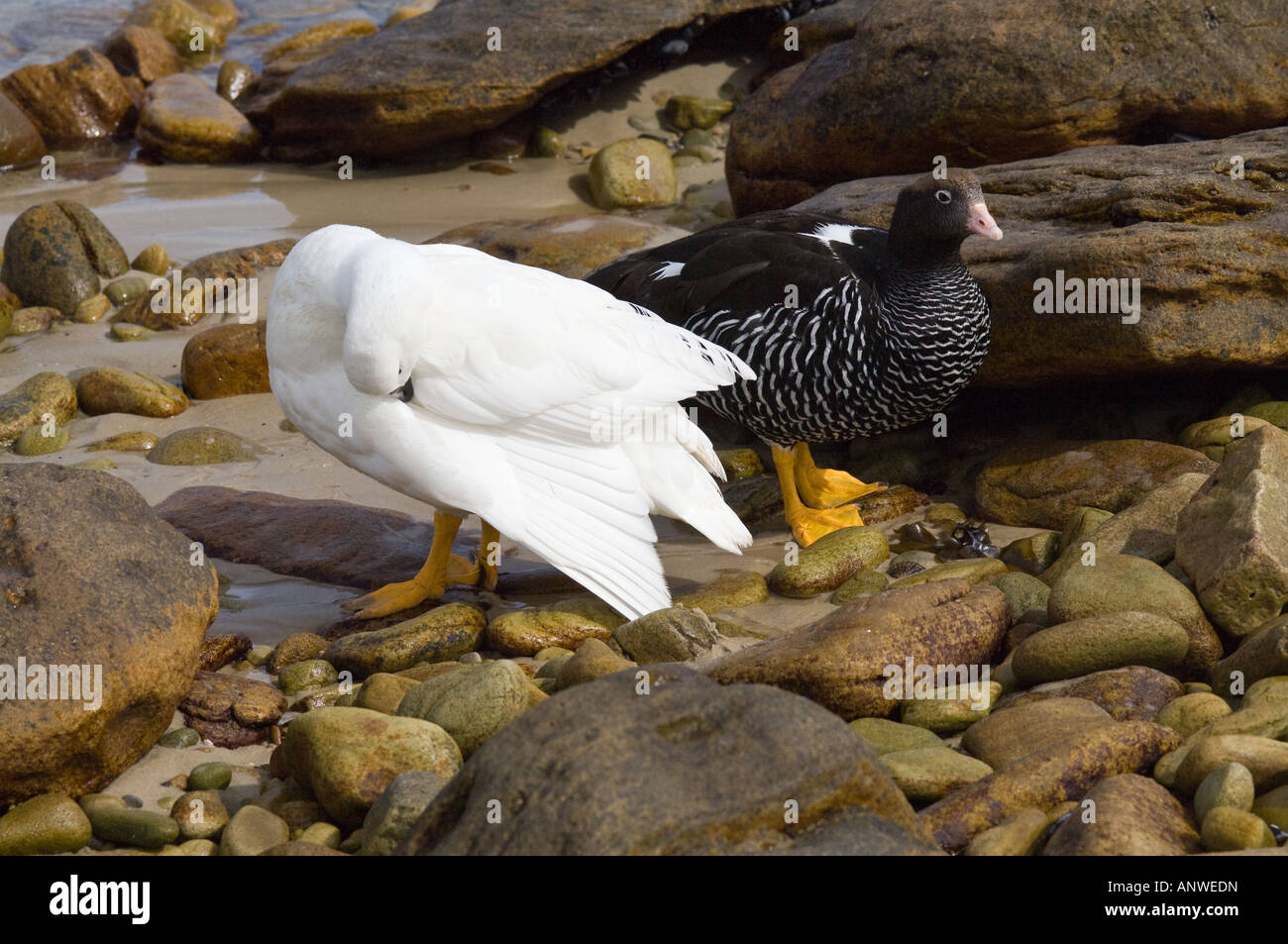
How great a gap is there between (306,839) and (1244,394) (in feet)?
14.1

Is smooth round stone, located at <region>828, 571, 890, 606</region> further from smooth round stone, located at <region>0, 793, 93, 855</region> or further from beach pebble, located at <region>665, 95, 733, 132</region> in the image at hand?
beach pebble, located at <region>665, 95, 733, 132</region>

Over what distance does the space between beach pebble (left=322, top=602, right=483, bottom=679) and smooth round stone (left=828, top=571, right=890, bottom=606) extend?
131cm

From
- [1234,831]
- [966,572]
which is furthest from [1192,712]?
[966,572]

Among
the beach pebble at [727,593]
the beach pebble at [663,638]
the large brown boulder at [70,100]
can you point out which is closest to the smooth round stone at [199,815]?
the beach pebble at [663,638]

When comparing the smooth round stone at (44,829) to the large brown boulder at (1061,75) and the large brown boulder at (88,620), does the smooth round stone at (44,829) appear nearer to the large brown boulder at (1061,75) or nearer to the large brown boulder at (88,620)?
the large brown boulder at (88,620)

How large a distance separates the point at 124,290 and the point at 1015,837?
6.44m

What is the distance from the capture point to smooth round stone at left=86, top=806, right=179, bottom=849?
3.35 meters

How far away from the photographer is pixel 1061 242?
17.8 feet

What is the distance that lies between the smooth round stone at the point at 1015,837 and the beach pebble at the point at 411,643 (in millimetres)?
2034

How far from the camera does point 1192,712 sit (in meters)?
3.50

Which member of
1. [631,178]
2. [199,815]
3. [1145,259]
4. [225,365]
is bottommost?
[199,815]

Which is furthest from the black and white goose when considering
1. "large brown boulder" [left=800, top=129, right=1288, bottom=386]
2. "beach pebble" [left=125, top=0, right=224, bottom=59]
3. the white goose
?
"beach pebble" [left=125, top=0, right=224, bottom=59]

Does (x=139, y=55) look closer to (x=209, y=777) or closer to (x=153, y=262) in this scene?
(x=153, y=262)

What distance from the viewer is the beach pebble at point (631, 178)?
30.6 ft
